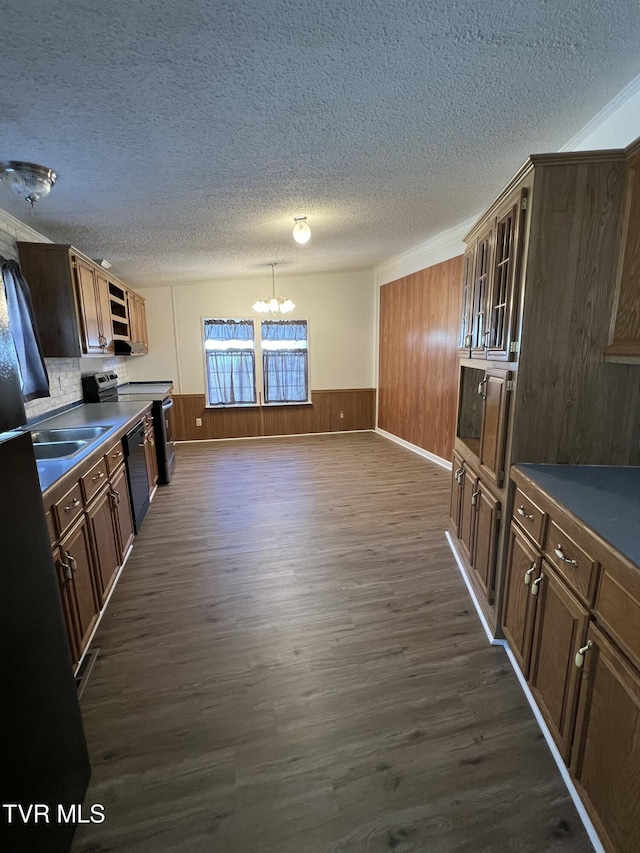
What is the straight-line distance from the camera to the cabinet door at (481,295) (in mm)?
2158

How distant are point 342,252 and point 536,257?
148 inches

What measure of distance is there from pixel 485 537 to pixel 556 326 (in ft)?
3.77

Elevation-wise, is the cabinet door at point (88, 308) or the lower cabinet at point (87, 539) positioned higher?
the cabinet door at point (88, 308)

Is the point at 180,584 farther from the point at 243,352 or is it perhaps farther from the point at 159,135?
the point at 243,352

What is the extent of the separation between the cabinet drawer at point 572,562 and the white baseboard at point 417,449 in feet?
9.06

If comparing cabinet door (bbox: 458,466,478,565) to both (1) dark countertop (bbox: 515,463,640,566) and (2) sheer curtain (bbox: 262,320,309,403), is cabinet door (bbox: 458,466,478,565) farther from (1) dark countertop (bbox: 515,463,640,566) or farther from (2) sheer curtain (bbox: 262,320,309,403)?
(2) sheer curtain (bbox: 262,320,309,403)

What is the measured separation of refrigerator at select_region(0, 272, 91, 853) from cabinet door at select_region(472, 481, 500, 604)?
1.87 m

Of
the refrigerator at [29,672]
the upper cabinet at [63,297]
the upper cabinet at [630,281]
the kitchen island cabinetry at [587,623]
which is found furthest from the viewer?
the upper cabinet at [63,297]

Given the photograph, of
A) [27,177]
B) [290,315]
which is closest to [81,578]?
[27,177]

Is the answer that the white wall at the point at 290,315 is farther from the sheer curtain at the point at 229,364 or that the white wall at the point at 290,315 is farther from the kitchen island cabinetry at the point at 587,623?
the kitchen island cabinetry at the point at 587,623

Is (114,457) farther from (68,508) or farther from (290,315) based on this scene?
(290,315)

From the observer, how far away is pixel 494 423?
200 cm

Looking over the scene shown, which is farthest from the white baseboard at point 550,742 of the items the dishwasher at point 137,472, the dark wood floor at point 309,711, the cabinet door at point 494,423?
the dishwasher at point 137,472

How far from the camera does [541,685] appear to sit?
1.51 metres
